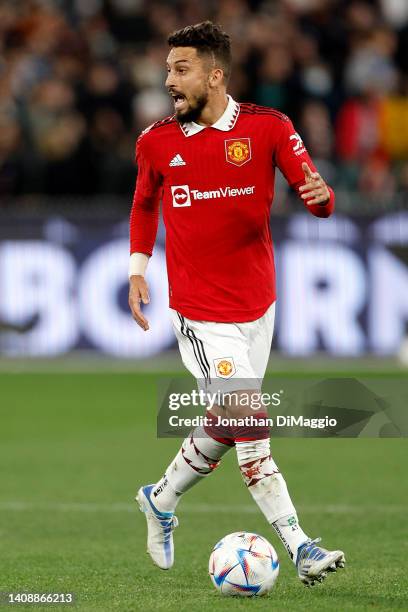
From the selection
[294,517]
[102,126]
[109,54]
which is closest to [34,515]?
[294,517]

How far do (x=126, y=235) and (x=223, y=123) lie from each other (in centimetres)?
994

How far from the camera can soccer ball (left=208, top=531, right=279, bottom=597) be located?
650 cm

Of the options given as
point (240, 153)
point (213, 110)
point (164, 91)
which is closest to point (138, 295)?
point (240, 153)

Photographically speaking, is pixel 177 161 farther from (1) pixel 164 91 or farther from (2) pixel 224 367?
(1) pixel 164 91

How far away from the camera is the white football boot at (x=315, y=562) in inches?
247

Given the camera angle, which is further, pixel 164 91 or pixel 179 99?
pixel 164 91

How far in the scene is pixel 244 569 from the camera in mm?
6508

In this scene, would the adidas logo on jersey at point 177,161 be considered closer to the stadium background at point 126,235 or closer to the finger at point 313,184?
the finger at point 313,184

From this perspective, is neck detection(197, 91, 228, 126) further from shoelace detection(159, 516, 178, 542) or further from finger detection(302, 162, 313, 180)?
shoelace detection(159, 516, 178, 542)

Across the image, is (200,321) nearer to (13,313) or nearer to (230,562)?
(230,562)

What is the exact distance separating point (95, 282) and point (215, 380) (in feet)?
32.6

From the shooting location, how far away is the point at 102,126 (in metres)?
18.0

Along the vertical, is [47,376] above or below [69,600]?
below

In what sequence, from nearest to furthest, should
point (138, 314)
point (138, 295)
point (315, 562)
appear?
point (315, 562), point (138, 314), point (138, 295)
